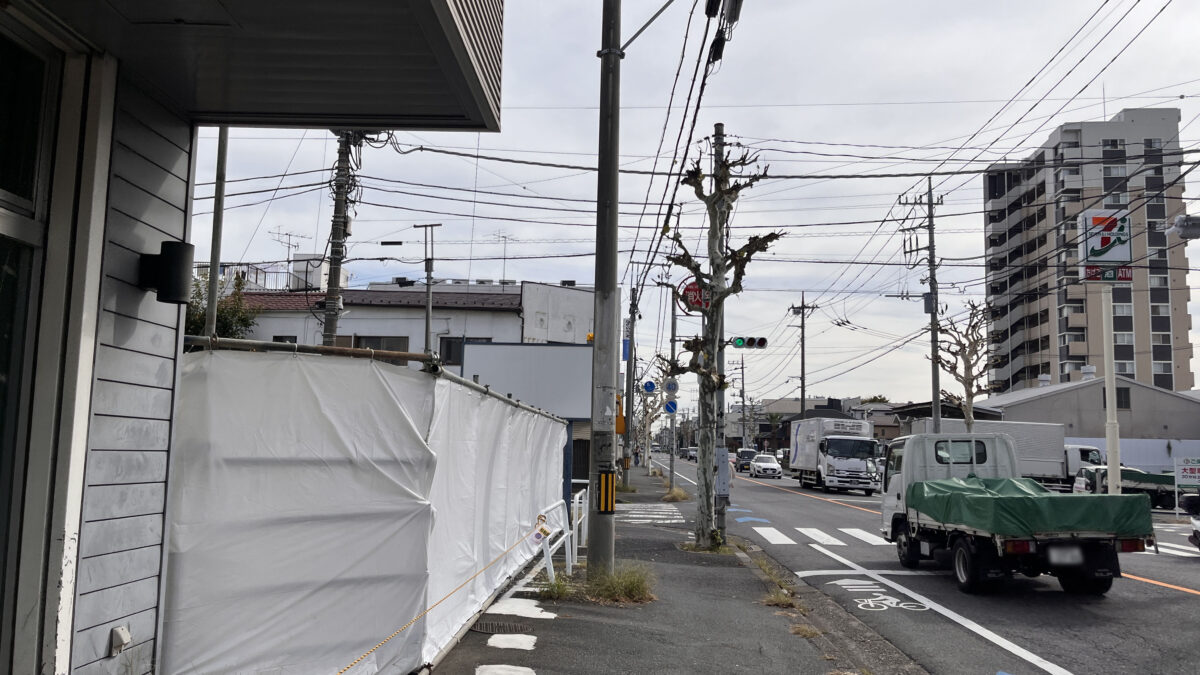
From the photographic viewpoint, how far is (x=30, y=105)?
404 centimetres

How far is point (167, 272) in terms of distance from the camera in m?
4.61

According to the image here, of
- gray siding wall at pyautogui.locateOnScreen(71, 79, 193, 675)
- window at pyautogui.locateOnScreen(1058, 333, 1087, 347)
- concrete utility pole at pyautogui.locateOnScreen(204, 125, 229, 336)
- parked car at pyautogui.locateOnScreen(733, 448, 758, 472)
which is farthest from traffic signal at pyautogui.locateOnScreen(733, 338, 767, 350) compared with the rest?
window at pyautogui.locateOnScreen(1058, 333, 1087, 347)

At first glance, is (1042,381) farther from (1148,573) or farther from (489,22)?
(489,22)

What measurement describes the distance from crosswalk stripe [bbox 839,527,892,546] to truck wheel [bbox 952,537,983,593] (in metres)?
5.05

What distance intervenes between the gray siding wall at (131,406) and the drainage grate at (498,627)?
335cm

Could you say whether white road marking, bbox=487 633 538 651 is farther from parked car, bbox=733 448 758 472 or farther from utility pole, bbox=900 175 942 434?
parked car, bbox=733 448 758 472

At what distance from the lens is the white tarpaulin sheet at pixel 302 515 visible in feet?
16.7

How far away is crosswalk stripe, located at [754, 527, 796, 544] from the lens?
1786 centimetres

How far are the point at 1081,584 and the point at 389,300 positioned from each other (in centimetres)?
3194

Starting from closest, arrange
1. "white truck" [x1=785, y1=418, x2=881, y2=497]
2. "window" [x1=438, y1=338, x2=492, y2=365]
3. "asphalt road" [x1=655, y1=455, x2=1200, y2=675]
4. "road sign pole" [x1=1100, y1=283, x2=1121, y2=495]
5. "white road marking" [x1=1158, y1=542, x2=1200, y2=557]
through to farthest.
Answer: "asphalt road" [x1=655, y1=455, x2=1200, y2=675] → "white road marking" [x1=1158, y1=542, x2=1200, y2=557] → "road sign pole" [x1=1100, y1=283, x2=1121, y2=495] → "white truck" [x1=785, y1=418, x2=881, y2=497] → "window" [x1=438, y1=338, x2=492, y2=365]

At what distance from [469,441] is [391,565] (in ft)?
5.82

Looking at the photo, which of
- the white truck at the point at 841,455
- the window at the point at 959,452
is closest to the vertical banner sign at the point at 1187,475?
the white truck at the point at 841,455

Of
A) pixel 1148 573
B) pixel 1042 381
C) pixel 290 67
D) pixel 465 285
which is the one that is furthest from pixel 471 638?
pixel 1042 381

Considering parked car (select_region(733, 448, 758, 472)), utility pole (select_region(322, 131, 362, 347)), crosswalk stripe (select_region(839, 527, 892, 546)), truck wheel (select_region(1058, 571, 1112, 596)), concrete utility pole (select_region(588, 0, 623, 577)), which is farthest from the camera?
parked car (select_region(733, 448, 758, 472))
